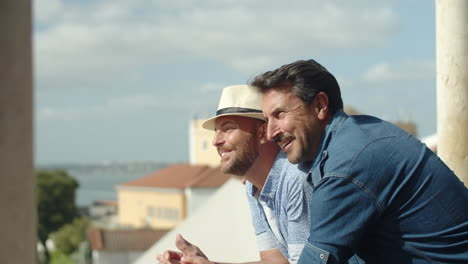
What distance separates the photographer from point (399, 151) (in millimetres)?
2037

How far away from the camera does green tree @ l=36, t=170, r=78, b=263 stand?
51.4 metres

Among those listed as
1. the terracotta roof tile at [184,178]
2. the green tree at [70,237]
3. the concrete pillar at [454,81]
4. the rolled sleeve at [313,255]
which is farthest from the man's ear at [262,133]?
the terracotta roof tile at [184,178]

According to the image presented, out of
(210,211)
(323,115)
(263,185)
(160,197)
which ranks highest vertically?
(323,115)

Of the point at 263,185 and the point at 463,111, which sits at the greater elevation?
the point at 463,111

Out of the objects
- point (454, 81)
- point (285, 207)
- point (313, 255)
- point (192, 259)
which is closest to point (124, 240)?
point (454, 81)

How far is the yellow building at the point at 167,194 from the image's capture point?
5478cm

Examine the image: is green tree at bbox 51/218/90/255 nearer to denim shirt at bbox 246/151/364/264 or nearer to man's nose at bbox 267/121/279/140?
denim shirt at bbox 246/151/364/264

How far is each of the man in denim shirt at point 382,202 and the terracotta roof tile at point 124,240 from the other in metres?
33.1

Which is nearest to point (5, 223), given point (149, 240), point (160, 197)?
point (149, 240)

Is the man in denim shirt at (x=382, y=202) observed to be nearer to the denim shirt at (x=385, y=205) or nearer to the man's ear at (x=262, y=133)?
the denim shirt at (x=385, y=205)

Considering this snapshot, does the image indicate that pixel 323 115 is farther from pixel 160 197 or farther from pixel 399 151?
pixel 160 197

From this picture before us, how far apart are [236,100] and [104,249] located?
109ft

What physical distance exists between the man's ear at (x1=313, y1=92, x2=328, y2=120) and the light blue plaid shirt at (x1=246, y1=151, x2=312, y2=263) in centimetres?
21

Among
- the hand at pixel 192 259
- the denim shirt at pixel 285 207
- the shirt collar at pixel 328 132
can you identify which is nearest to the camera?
the shirt collar at pixel 328 132
